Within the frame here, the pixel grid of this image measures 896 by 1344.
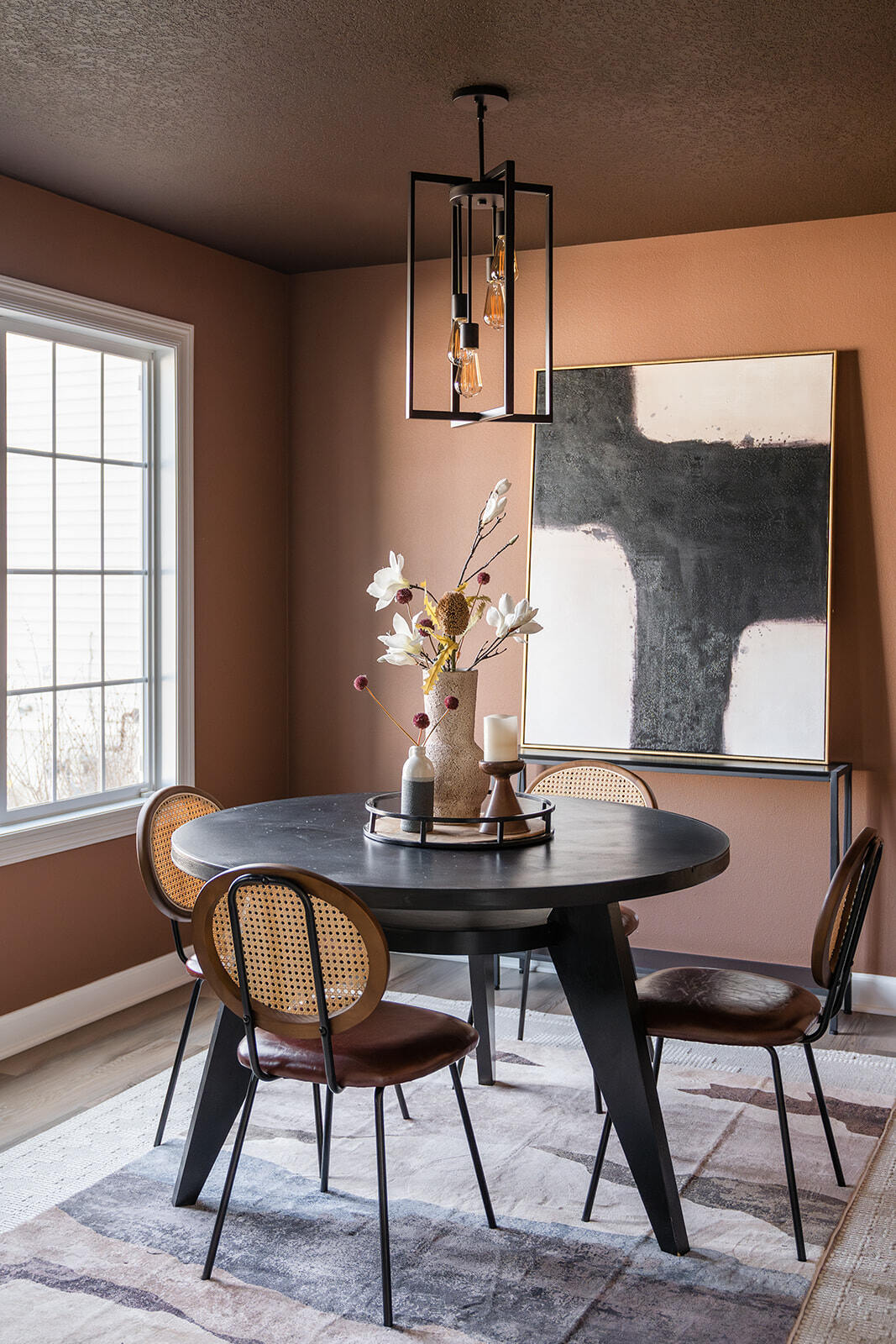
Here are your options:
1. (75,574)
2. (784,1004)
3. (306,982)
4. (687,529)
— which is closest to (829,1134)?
(784,1004)

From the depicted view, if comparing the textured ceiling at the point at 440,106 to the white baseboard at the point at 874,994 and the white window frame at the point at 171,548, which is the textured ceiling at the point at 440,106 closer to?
the white window frame at the point at 171,548

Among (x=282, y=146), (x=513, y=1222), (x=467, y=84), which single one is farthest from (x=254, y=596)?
(x=513, y=1222)

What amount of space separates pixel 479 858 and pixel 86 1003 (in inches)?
78.4

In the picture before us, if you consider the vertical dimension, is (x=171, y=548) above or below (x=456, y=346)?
below

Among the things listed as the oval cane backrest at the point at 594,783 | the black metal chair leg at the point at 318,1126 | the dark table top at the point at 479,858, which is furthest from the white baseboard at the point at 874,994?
the black metal chair leg at the point at 318,1126

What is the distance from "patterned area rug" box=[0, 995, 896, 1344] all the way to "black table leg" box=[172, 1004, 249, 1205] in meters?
0.07

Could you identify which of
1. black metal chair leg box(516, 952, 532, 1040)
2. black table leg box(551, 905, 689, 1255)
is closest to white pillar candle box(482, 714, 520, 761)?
black table leg box(551, 905, 689, 1255)

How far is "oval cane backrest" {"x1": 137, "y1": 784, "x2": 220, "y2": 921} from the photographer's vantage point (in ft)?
10.2

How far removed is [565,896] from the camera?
2316 mm

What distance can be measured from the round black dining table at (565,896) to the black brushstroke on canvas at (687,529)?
1.44m

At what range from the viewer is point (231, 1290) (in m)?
2.38

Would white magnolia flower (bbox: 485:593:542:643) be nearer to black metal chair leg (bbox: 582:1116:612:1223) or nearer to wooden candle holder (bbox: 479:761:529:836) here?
wooden candle holder (bbox: 479:761:529:836)

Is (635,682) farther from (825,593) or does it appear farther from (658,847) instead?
(658,847)

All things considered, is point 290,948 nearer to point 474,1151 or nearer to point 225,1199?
point 225,1199
